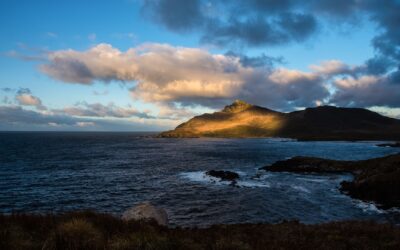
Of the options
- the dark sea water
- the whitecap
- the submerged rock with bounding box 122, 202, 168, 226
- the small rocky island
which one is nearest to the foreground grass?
the submerged rock with bounding box 122, 202, 168, 226

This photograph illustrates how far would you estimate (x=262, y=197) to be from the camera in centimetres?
4828

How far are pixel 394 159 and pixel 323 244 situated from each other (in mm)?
46092

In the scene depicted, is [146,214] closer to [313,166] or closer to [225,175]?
[225,175]

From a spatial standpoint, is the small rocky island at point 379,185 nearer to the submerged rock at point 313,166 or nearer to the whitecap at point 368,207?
the whitecap at point 368,207

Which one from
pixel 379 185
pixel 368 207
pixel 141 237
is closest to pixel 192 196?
pixel 368 207

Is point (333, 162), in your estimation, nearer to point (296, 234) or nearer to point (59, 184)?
point (59, 184)

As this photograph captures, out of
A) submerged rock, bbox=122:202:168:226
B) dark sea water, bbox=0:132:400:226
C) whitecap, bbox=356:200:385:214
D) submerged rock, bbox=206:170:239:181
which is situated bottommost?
dark sea water, bbox=0:132:400:226

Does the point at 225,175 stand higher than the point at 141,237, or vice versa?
the point at 141,237

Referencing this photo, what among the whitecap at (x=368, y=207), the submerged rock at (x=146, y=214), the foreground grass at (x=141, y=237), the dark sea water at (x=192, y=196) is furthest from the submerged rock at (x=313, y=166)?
the submerged rock at (x=146, y=214)

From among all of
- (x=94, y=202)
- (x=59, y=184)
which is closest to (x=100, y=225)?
(x=94, y=202)

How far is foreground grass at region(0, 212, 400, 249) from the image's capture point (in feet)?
44.8

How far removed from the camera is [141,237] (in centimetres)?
1436

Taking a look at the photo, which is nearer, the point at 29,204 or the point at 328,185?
the point at 29,204

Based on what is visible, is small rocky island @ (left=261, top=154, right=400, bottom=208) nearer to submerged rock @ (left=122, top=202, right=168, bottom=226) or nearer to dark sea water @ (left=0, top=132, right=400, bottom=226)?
dark sea water @ (left=0, top=132, right=400, bottom=226)
